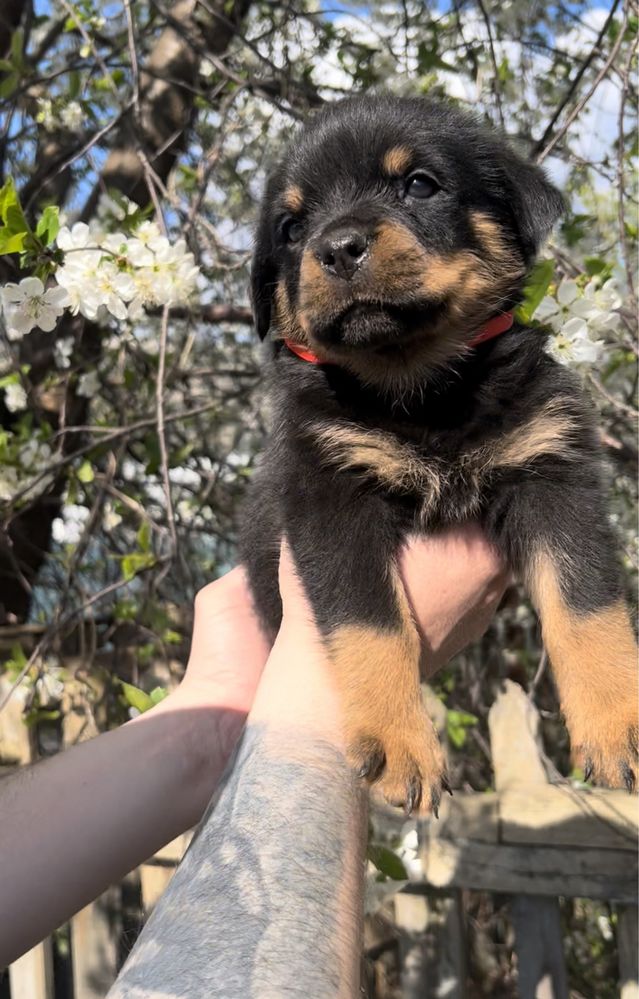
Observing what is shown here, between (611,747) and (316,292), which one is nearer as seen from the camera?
(611,747)

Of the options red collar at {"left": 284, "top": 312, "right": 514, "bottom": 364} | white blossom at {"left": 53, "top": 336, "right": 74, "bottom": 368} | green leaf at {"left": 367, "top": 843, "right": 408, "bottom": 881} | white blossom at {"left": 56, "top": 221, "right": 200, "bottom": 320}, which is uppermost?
white blossom at {"left": 53, "top": 336, "right": 74, "bottom": 368}

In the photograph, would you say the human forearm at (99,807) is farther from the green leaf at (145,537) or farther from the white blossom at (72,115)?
the white blossom at (72,115)

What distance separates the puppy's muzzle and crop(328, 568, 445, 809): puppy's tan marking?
2.06ft

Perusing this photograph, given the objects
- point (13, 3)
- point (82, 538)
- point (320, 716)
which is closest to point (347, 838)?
point (320, 716)

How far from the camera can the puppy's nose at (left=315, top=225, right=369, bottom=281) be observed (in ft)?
5.49

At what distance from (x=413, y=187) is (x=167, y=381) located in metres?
1.65

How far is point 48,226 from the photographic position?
201 centimetres

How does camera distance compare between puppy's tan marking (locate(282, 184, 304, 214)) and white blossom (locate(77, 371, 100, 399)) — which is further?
white blossom (locate(77, 371, 100, 399))

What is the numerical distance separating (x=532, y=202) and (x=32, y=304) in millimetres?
1177

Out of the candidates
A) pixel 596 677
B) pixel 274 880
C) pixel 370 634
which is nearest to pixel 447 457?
pixel 370 634

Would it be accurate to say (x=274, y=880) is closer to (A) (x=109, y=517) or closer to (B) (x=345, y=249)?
(B) (x=345, y=249)

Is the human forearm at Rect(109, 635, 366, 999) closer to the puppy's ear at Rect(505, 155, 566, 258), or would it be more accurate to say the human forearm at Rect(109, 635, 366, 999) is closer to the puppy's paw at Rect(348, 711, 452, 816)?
the puppy's paw at Rect(348, 711, 452, 816)

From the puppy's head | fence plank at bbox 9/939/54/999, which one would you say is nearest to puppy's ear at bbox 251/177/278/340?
the puppy's head

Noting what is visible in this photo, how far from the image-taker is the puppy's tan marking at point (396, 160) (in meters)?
1.86
